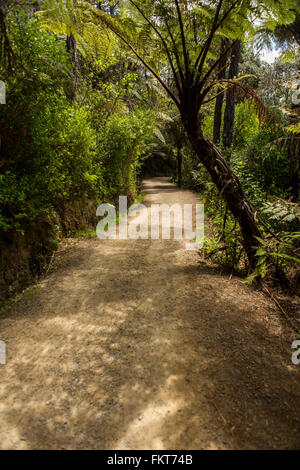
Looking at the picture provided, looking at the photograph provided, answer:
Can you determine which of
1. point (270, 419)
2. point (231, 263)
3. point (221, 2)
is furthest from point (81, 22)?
point (270, 419)

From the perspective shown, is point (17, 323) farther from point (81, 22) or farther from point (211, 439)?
point (81, 22)

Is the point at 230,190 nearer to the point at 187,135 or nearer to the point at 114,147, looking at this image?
the point at 187,135

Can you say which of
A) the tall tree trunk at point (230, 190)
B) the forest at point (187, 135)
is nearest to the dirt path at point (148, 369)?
the forest at point (187, 135)

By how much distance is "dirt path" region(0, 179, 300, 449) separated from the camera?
1730 millimetres

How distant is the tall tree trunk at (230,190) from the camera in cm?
368

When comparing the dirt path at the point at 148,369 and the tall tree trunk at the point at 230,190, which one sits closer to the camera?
the dirt path at the point at 148,369

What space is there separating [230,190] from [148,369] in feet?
8.60

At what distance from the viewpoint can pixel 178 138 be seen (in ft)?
48.0

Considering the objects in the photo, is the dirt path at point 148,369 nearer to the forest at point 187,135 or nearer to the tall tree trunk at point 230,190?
the forest at point 187,135

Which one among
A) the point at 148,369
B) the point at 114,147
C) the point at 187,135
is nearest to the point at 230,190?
the point at 187,135

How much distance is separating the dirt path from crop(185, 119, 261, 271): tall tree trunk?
615mm

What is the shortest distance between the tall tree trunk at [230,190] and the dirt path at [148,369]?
24.2 inches

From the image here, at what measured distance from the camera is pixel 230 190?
374 centimetres

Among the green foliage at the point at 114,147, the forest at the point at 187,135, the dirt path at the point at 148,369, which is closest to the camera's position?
the dirt path at the point at 148,369
